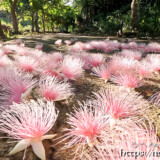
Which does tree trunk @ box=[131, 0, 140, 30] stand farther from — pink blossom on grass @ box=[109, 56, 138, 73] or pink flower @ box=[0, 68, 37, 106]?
pink flower @ box=[0, 68, 37, 106]

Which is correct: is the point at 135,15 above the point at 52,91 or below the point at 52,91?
above

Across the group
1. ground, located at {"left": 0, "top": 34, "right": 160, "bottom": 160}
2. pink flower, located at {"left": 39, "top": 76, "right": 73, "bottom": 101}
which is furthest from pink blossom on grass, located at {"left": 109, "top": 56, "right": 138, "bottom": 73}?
pink flower, located at {"left": 39, "top": 76, "right": 73, "bottom": 101}

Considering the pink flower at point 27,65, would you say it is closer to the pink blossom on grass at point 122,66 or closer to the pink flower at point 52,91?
the pink flower at point 52,91

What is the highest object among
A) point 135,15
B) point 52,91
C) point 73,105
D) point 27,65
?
point 135,15

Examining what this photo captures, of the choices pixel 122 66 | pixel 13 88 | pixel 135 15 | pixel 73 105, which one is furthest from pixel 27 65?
pixel 135 15

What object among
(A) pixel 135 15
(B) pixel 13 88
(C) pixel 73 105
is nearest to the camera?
(B) pixel 13 88

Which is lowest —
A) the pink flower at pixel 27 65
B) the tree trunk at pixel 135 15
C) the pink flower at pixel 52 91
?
the pink flower at pixel 52 91

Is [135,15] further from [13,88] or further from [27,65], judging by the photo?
[13,88]

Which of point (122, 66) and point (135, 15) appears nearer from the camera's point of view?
point (122, 66)

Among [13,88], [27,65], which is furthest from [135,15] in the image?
[13,88]

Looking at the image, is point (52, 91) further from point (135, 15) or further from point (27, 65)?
point (135, 15)

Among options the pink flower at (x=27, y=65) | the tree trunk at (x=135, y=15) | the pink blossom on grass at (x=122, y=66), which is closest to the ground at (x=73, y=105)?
the pink blossom on grass at (x=122, y=66)

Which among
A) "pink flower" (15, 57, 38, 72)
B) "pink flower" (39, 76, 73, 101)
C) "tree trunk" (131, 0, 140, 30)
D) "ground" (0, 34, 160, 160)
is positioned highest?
"tree trunk" (131, 0, 140, 30)

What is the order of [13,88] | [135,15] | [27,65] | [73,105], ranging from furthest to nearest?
[135,15]
[27,65]
[73,105]
[13,88]
